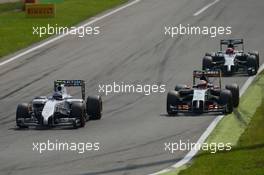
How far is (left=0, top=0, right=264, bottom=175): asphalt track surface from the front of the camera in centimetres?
2462

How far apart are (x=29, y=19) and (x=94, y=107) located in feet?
89.8

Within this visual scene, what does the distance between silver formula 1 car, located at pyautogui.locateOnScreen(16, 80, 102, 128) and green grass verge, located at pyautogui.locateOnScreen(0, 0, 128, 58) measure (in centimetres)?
1775

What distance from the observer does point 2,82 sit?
41094 millimetres

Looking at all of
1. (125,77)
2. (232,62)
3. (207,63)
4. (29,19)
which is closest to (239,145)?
(232,62)

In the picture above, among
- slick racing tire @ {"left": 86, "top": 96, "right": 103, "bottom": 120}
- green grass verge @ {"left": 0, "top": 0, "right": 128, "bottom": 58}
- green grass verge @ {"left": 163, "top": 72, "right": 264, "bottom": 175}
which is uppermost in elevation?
green grass verge @ {"left": 0, "top": 0, "right": 128, "bottom": 58}

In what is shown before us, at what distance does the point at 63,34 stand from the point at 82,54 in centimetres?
623

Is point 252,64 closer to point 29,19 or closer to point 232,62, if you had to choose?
point 232,62

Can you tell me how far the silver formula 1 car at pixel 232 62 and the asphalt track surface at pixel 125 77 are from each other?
90 centimetres

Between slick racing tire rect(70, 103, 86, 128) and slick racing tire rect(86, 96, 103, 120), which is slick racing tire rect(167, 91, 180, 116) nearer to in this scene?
slick racing tire rect(86, 96, 103, 120)

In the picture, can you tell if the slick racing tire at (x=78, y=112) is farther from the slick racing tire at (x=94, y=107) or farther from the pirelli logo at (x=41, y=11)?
the pirelli logo at (x=41, y=11)

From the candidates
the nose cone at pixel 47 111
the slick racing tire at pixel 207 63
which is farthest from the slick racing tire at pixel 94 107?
the slick racing tire at pixel 207 63

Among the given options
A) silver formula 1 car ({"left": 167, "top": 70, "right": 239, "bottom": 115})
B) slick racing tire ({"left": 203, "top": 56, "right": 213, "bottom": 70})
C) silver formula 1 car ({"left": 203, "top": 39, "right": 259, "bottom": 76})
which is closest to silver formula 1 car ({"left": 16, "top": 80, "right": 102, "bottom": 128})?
silver formula 1 car ({"left": 167, "top": 70, "right": 239, "bottom": 115})

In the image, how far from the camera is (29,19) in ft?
189

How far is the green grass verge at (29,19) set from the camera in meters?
51.2
